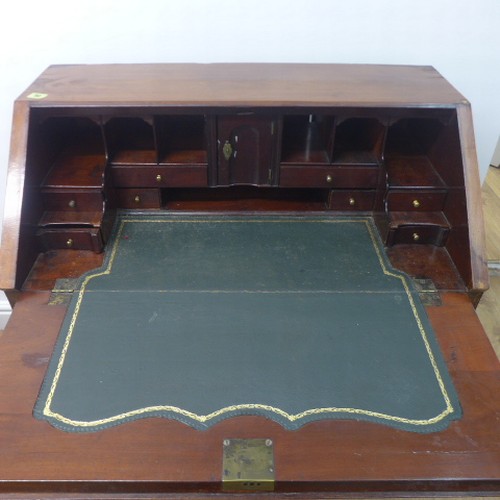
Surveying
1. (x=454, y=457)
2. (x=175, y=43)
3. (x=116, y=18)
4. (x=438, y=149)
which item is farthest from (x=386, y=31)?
(x=454, y=457)

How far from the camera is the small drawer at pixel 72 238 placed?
1441 mm

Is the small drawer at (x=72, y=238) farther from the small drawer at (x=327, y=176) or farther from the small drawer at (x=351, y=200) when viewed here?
the small drawer at (x=351, y=200)

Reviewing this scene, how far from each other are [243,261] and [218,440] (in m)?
0.59

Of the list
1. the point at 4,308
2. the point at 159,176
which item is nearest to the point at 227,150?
the point at 159,176

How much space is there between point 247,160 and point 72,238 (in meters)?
0.62

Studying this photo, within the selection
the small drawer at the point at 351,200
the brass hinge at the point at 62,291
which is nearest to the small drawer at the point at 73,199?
the brass hinge at the point at 62,291

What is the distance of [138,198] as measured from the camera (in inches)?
62.1

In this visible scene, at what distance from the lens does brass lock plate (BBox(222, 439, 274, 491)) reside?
0.93m

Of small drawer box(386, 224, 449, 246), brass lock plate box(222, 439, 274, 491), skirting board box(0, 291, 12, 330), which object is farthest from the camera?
skirting board box(0, 291, 12, 330)

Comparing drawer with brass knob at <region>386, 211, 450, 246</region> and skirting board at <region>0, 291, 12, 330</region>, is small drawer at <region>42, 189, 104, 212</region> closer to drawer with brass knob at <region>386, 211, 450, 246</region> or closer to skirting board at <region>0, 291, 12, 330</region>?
drawer with brass knob at <region>386, 211, 450, 246</region>

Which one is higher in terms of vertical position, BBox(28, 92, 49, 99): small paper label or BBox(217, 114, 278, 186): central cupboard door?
BBox(28, 92, 49, 99): small paper label

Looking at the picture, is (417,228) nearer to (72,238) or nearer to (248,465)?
(248,465)

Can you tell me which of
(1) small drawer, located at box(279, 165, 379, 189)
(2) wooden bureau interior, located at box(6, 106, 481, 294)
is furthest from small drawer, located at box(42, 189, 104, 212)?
(1) small drawer, located at box(279, 165, 379, 189)

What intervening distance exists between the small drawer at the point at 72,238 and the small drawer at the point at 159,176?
0.20 meters
